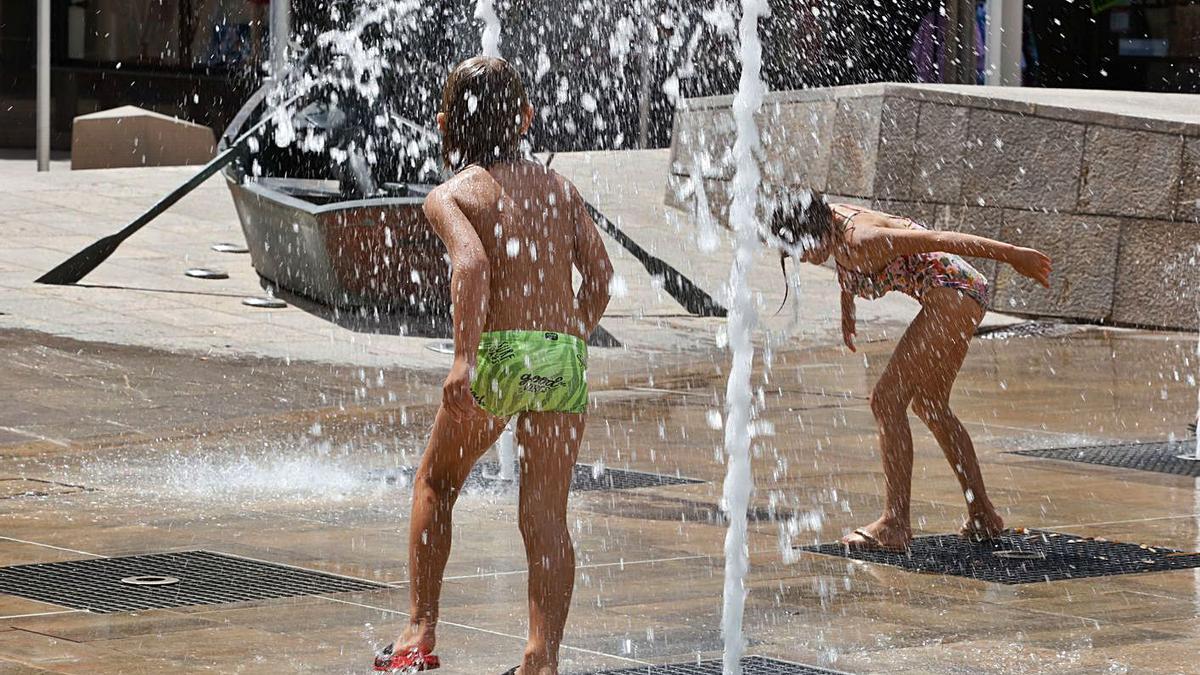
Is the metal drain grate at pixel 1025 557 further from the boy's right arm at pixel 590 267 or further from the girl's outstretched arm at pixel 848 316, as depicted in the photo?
the boy's right arm at pixel 590 267

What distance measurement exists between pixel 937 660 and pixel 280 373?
695 cm

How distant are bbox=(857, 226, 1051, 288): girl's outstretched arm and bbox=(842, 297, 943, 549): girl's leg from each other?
0.43 meters

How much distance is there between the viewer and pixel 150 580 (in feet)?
20.1

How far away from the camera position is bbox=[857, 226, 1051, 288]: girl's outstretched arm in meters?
6.32

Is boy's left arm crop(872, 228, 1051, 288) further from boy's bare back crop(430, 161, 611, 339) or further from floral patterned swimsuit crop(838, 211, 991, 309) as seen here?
boy's bare back crop(430, 161, 611, 339)

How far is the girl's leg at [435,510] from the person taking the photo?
15.9 feet

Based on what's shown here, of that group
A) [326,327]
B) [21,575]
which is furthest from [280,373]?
[21,575]

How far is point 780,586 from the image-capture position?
622cm

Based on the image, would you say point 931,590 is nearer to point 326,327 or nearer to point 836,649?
point 836,649

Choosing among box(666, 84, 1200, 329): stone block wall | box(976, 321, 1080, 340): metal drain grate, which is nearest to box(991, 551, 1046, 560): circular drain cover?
box(976, 321, 1080, 340): metal drain grate

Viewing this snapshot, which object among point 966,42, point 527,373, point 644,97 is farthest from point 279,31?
point 527,373

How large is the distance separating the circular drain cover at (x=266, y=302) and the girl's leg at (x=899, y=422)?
804 cm

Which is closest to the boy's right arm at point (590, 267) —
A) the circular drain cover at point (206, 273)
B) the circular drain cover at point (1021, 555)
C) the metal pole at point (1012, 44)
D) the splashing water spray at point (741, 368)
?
the splashing water spray at point (741, 368)

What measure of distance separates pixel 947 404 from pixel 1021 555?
0.60m
